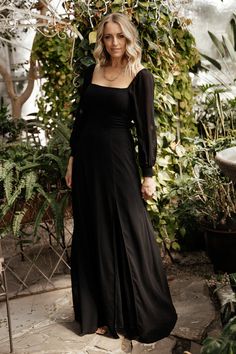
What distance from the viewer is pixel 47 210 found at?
3818 millimetres

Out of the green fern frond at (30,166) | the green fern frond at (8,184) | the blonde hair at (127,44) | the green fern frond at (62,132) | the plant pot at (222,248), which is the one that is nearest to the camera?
the blonde hair at (127,44)

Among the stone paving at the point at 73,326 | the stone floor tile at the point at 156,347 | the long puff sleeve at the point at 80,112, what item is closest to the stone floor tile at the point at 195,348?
the stone paving at the point at 73,326

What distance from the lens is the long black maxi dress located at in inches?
117

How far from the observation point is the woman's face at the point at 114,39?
112 inches

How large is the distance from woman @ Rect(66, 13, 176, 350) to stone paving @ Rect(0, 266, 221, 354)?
0.29 feet

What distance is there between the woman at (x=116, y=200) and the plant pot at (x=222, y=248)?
736 millimetres

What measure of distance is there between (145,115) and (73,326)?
1461 millimetres

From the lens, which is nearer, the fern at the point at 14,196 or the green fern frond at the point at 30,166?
the fern at the point at 14,196

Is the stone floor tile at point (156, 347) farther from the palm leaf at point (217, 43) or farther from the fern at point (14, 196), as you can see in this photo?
the palm leaf at point (217, 43)

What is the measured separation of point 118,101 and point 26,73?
444cm

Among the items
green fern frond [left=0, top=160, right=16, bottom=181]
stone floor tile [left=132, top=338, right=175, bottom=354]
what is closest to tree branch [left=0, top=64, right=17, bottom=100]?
green fern frond [left=0, top=160, right=16, bottom=181]

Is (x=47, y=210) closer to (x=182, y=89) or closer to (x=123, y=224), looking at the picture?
(x=123, y=224)

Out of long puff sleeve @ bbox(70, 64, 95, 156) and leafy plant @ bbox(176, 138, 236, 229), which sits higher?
long puff sleeve @ bbox(70, 64, 95, 156)

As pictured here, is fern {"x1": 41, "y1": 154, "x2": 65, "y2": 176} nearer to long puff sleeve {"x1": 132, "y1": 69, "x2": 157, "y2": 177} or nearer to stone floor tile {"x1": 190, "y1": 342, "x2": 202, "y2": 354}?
long puff sleeve {"x1": 132, "y1": 69, "x2": 157, "y2": 177}
